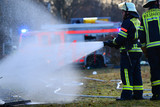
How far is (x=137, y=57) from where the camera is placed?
19.7 feet

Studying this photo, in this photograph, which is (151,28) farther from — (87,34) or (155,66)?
(87,34)

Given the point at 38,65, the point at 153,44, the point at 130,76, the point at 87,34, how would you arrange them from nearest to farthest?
the point at 153,44 → the point at 130,76 → the point at 38,65 → the point at 87,34

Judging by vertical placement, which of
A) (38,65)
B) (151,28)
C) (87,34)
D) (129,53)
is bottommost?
(38,65)

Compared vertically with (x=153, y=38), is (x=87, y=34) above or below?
below

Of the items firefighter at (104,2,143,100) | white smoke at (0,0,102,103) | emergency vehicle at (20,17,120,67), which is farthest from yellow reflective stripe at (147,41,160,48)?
emergency vehicle at (20,17,120,67)

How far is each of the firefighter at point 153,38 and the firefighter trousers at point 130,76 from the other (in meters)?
0.29

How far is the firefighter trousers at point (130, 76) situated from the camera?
231 inches

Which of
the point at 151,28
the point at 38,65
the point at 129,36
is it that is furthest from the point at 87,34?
the point at 151,28

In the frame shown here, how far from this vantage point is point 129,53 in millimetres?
5965

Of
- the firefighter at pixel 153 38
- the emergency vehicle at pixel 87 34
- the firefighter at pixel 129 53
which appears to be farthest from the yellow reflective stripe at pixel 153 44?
the emergency vehicle at pixel 87 34

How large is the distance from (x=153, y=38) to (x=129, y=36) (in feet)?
1.47

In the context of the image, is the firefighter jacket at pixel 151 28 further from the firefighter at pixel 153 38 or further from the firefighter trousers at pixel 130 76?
the firefighter trousers at pixel 130 76

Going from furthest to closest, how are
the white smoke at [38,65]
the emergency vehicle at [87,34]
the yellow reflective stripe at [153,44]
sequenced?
the emergency vehicle at [87,34], the white smoke at [38,65], the yellow reflective stripe at [153,44]

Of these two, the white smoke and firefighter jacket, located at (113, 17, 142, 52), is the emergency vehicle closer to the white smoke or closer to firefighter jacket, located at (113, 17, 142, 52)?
the white smoke
